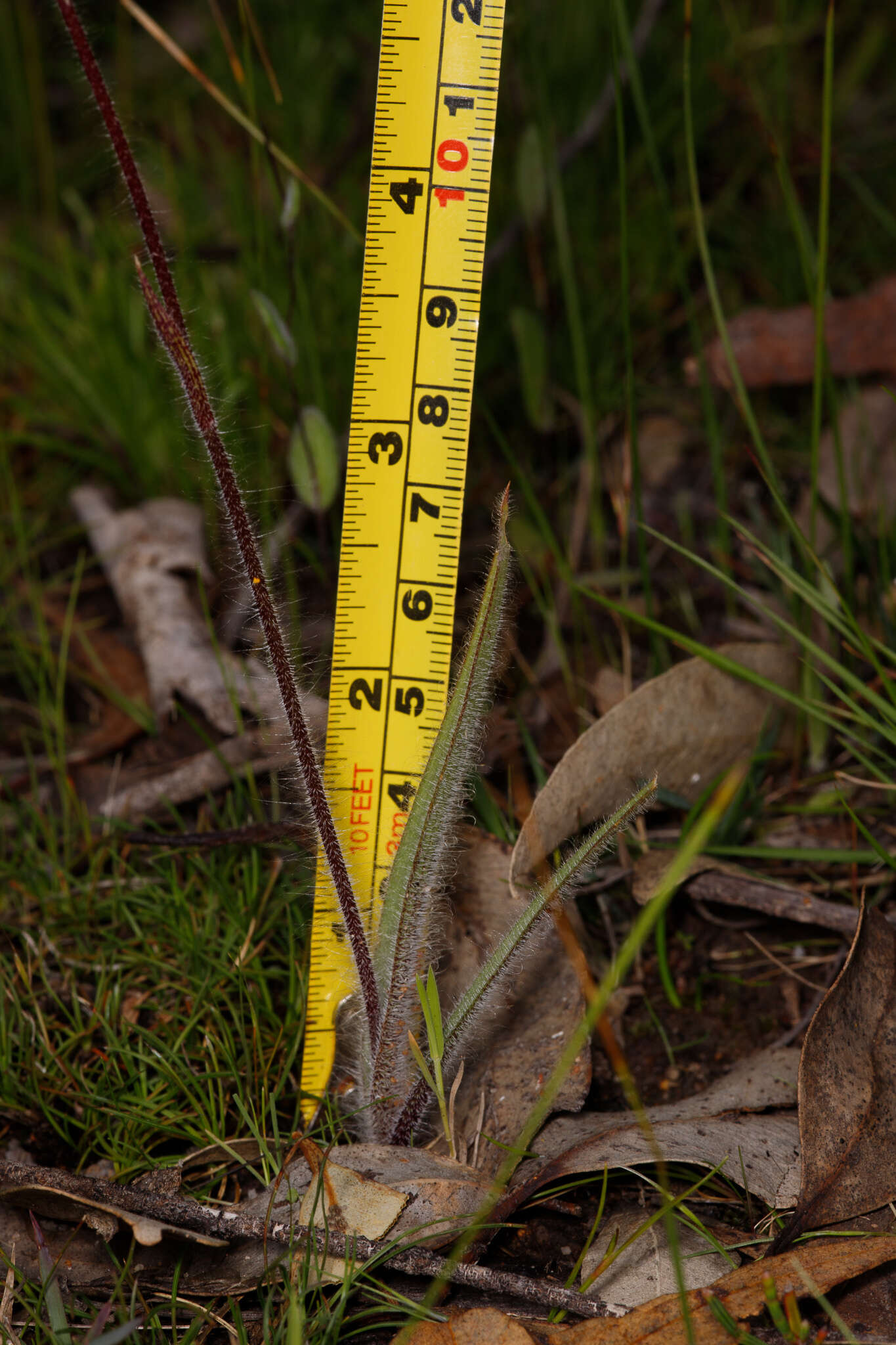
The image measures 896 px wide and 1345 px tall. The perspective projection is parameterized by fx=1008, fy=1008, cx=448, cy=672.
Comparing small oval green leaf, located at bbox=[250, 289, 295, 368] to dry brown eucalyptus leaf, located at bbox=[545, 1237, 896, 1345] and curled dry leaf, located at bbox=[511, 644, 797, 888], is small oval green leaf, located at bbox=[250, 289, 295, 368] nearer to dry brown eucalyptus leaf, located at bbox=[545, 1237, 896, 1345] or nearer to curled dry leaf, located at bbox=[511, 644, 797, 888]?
curled dry leaf, located at bbox=[511, 644, 797, 888]

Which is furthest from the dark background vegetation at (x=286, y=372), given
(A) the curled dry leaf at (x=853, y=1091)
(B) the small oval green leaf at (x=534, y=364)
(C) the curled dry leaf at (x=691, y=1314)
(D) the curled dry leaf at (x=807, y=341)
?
(C) the curled dry leaf at (x=691, y=1314)

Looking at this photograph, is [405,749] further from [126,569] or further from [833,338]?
[833,338]

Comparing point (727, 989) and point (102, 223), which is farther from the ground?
point (102, 223)

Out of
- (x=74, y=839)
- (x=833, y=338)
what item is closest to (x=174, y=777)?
(x=74, y=839)

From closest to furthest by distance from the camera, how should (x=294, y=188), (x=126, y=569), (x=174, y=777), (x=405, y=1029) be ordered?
(x=405, y=1029)
(x=294, y=188)
(x=174, y=777)
(x=126, y=569)

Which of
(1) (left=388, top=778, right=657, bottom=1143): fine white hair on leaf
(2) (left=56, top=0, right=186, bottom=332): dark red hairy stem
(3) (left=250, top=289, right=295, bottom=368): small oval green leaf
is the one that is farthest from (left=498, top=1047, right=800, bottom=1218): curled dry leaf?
(3) (left=250, top=289, right=295, bottom=368): small oval green leaf

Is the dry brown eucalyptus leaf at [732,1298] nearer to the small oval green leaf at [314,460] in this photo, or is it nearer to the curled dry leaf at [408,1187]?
the curled dry leaf at [408,1187]
